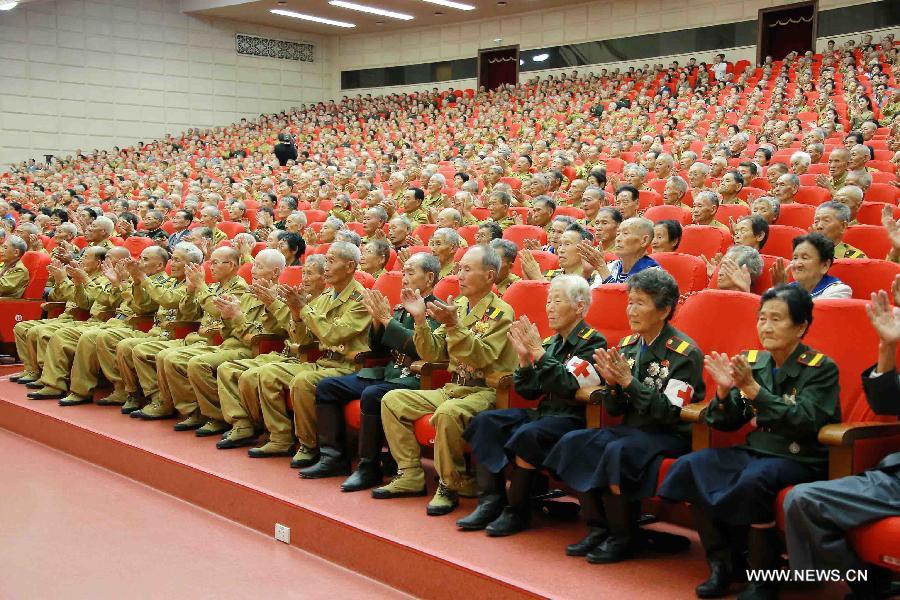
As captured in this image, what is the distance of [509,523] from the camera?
2.26 meters

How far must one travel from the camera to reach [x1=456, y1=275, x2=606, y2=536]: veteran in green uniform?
2199mm

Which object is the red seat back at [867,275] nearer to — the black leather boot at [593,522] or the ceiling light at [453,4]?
the black leather boot at [593,522]

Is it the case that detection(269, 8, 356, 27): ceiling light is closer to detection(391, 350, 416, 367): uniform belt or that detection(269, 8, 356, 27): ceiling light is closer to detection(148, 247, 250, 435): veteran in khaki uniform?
detection(148, 247, 250, 435): veteran in khaki uniform

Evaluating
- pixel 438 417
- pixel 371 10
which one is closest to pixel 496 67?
pixel 371 10

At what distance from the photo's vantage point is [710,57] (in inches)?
485

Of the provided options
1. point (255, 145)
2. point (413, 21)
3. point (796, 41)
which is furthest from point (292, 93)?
point (796, 41)

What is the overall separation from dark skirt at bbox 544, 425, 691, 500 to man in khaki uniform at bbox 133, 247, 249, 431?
175cm

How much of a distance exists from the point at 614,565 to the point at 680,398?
0.41 m

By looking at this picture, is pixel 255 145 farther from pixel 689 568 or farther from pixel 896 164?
pixel 689 568

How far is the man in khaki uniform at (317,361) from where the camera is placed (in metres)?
2.95

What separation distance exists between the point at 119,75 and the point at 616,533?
45.8 ft

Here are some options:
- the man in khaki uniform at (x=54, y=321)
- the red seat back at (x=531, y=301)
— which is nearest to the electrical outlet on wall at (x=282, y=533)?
the red seat back at (x=531, y=301)

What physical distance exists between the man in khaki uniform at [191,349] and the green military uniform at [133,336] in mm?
93

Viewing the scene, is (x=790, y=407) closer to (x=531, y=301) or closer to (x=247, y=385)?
(x=531, y=301)
